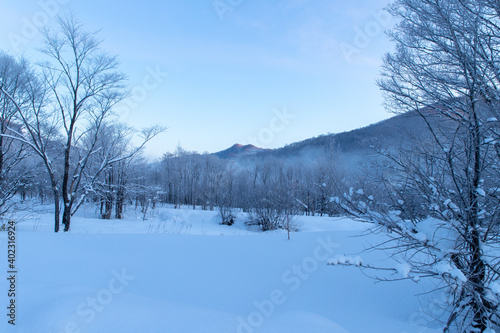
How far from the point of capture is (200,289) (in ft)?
13.6

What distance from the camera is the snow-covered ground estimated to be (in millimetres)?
3041

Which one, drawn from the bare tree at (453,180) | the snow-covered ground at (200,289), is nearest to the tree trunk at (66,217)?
the snow-covered ground at (200,289)

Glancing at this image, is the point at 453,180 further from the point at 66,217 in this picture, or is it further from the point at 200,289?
the point at 66,217

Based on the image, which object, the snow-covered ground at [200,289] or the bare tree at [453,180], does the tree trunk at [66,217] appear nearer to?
the snow-covered ground at [200,289]

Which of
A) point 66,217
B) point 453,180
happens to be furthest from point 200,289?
point 66,217

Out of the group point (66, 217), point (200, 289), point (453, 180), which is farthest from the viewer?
point (66, 217)

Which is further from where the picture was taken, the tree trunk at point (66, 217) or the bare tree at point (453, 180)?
the tree trunk at point (66, 217)

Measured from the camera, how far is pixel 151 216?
24.7 metres

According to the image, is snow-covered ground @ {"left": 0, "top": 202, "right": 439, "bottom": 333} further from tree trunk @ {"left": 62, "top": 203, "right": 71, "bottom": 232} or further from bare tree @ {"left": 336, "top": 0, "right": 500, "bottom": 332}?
tree trunk @ {"left": 62, "top": 203, "right": 71, "bottom": 232}

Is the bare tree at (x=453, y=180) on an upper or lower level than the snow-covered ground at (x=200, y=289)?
upper

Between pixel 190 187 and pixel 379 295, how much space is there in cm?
3852

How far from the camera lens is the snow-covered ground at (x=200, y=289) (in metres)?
3.04

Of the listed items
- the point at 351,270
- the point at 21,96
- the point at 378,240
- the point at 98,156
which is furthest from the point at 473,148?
the point at 98,156

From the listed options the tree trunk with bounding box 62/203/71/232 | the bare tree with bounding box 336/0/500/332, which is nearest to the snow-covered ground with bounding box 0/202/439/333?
the bare tree with bounding box 336/0/500/332
